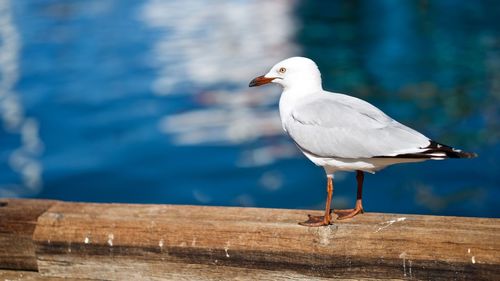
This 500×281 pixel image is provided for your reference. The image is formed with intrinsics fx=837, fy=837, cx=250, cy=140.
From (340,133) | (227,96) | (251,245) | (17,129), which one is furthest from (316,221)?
(227,96)

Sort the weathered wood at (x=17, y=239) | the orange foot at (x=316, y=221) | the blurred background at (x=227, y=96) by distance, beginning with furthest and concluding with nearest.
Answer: the blurred background at (x=227, y=96), the weathered wood at (x=17, y=239), the orange foot at (x=316, y=221)

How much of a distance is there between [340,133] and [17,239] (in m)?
0.99

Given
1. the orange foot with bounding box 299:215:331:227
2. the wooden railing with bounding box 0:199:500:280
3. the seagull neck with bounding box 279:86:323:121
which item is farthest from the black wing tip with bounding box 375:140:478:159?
the seagull neck with bounding box 279:86:323:121

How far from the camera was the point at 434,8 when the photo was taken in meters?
13.7

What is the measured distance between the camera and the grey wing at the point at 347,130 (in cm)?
239

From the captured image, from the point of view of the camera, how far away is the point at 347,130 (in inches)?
99.1

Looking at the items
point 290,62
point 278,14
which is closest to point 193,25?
point 278,14

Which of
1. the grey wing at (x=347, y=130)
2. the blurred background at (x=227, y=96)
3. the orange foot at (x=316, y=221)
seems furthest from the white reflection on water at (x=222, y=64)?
the orange foot at (x=316, y=221)

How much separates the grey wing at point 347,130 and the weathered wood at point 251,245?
0.22 metres

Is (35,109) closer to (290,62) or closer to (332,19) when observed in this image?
(332,19)

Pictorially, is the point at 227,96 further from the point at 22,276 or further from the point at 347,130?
the point at 22,276

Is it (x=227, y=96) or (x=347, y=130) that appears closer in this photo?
(x=347, y=130)

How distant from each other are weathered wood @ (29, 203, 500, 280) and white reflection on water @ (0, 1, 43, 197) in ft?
16.3

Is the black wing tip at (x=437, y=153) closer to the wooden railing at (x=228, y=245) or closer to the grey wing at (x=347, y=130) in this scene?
the grey wing at (x=347, y=130)
